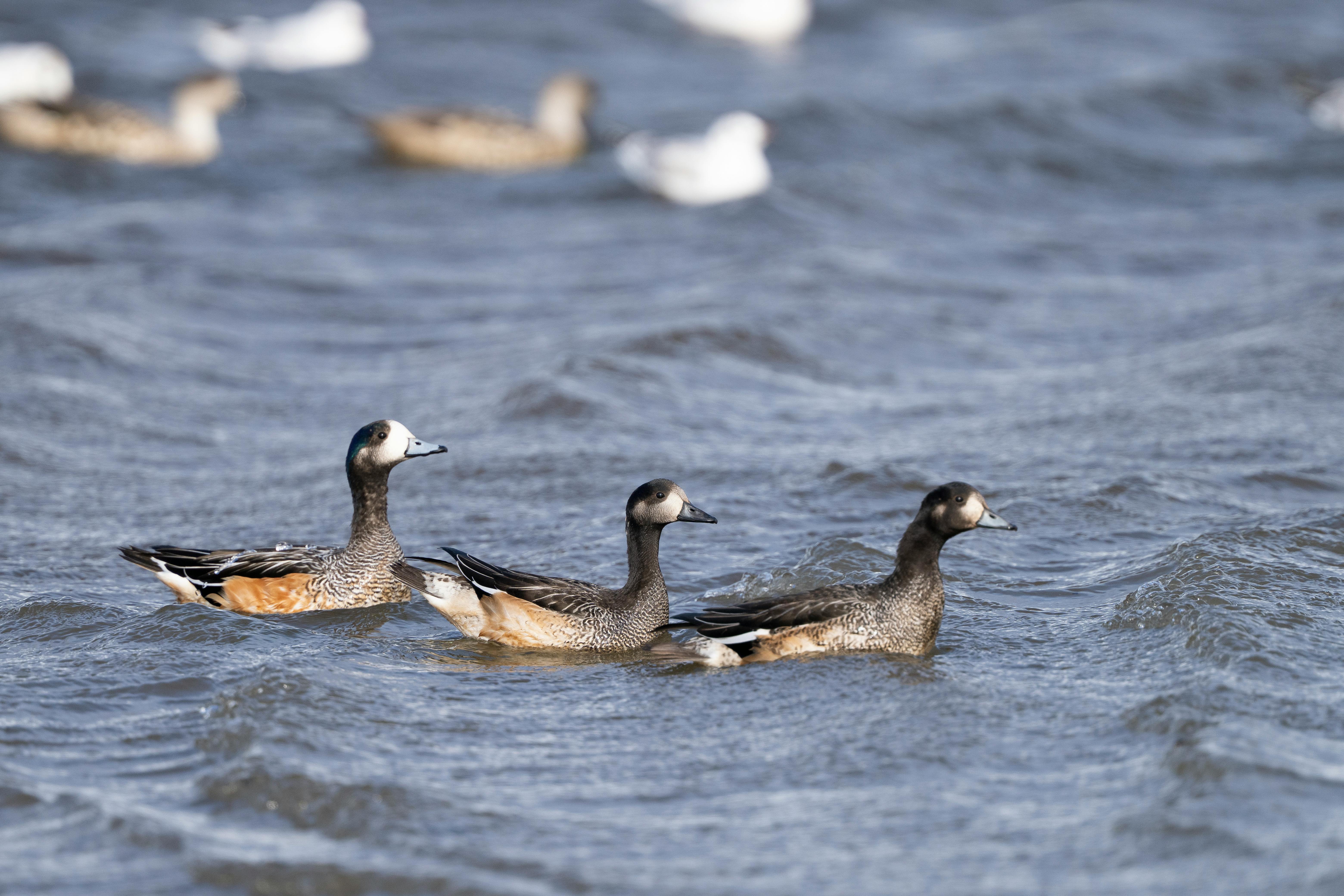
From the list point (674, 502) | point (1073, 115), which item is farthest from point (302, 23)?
point (674, 502)

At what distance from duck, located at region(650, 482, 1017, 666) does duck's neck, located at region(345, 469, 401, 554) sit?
1794 millimetres

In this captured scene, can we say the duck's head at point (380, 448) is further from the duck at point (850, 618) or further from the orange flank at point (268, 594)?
the duck at point (850, 618)

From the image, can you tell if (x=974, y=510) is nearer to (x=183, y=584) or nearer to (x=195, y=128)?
(x=183, y=584)

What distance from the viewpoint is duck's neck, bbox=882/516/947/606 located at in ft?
24.3

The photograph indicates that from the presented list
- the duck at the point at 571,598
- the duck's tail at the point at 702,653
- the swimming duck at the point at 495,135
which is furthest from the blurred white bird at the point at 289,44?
the duck's tail at the point at 702,653

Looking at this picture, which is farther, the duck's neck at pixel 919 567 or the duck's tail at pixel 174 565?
the duck's tail at pixel 174 565

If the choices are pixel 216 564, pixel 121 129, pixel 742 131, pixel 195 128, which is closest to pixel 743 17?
pixel 742 131

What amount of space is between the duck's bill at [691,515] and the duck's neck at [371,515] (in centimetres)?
162

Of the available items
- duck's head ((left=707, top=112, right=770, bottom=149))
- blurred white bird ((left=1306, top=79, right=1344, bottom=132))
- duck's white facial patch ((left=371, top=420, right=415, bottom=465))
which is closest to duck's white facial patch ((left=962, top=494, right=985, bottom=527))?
duck's white facial patch ((left=371, top=420, right=415, bottom=465))

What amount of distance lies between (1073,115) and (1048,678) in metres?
17.1

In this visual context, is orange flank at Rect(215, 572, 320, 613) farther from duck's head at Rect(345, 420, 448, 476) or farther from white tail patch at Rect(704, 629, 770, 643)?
white tail patch at Rect(704, 629, 770, 643)

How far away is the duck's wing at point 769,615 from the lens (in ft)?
23.9

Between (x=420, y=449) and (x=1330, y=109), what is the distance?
59.6 ft

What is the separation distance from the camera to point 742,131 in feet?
62.3
